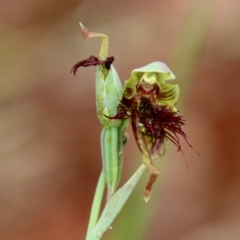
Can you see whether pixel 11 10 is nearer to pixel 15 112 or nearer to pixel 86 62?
pixel 15 112

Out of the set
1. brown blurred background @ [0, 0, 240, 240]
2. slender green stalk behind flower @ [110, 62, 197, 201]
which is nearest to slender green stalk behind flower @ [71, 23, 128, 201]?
slender green stalk behind flower @ [110, 62, 197, 201]

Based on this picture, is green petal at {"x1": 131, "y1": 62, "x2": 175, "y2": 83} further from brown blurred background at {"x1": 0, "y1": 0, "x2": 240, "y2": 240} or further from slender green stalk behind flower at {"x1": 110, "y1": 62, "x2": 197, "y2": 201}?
brown blurred background at {"x1": 0, "y1": 0, "x2": 240, "y2": 240}

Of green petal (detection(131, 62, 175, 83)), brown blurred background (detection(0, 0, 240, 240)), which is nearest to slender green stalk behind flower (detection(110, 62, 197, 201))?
green petal (detection(131, 62, 175, 83))

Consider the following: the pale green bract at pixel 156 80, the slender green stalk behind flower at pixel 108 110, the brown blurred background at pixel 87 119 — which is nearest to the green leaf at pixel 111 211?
the slender green stalk behind flower at pixel 108 110

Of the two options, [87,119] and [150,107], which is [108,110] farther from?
[87,119]

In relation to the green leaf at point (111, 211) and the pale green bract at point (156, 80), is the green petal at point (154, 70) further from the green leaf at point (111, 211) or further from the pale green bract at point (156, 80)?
the green leaf at point (111, 211)

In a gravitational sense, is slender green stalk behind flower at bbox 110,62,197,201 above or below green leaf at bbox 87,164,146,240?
above

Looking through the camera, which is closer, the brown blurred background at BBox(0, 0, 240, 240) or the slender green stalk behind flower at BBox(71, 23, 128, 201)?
the slender green stalk behind flower at BBox(71, 23, 128, 201)
